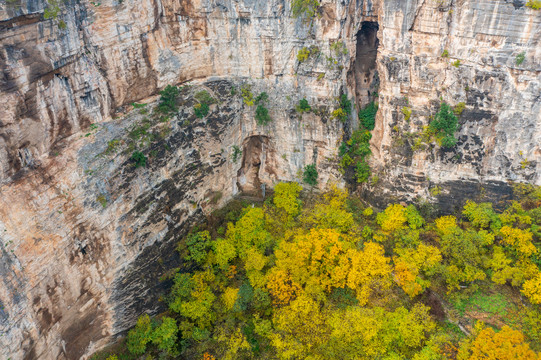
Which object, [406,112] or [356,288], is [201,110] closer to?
[406,112]

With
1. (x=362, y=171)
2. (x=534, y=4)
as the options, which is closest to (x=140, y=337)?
(x=362, y=171)

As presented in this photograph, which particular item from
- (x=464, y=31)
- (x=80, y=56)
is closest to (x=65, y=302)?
(x=80, y=56)

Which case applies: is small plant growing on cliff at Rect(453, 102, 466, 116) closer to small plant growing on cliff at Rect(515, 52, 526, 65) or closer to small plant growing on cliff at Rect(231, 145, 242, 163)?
small plant growing on cliff at Rect(515, 52, 526, 65)

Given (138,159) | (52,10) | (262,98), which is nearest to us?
(52,10)

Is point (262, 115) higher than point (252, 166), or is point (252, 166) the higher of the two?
point (262, 115)

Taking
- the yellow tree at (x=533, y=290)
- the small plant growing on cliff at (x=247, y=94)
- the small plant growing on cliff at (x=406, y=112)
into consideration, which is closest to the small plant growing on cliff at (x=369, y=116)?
the small plant growing on cliff at (x=406, y=112)

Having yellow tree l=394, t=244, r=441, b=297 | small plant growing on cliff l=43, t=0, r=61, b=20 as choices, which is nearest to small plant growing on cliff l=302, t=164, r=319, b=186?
yellow tree l=394, t=244, r=441, b=297

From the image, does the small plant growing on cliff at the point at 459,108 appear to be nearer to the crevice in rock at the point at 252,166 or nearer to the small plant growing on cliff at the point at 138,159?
the crevice in rock at the point at 252,166

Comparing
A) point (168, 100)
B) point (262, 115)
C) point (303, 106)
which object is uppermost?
point (168, 100)
